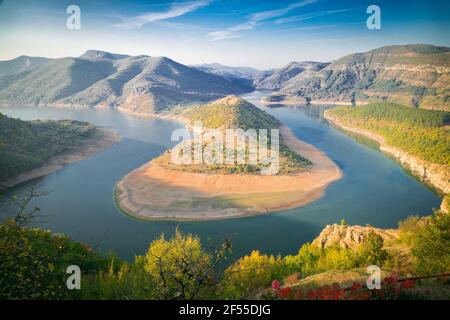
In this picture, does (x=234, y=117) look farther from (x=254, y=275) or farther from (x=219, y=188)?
(x=254, y=275)

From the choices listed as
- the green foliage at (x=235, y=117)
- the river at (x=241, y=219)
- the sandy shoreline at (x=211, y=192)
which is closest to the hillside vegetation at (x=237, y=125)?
the green foliage at (x=235, y=117)

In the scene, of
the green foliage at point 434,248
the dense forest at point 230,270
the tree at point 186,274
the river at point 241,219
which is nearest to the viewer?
the tree at point 186,274

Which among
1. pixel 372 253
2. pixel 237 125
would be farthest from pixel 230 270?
pixel 237 125

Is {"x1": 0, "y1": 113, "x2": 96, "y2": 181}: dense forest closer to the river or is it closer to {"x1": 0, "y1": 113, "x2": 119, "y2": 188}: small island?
{"x1": 0, "y1": 113, "x2": 119, "y2": 188}: small island

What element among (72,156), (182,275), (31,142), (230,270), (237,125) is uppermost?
(237,125)

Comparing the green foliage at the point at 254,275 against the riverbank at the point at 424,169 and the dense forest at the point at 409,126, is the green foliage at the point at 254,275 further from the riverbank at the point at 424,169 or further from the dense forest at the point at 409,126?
the dense forest at the point at 409,126
